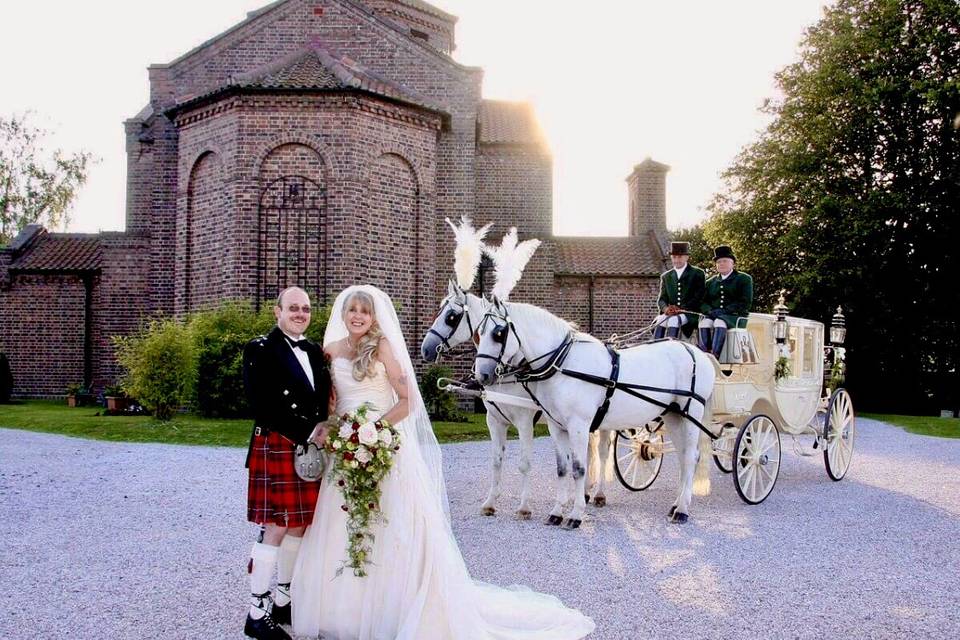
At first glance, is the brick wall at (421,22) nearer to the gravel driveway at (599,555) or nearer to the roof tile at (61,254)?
the roof tile at (61,254)

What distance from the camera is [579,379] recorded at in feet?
23.7

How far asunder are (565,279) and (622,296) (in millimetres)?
1827

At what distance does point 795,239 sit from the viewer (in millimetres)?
23781

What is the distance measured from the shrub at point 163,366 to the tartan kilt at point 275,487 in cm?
1182

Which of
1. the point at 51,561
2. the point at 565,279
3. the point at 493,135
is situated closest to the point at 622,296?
the point at 565,279

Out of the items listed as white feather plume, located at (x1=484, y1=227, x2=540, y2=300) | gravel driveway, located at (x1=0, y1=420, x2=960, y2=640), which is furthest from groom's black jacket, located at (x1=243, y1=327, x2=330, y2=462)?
white feather plume, located at (x1=484, y1=227, x2=540, y2=300)

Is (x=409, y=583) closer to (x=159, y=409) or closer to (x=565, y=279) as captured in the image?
(x=159, y=409)

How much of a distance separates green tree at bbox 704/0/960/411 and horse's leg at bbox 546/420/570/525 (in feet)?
59.5

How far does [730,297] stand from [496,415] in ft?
10.9

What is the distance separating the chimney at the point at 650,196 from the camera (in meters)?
26.3

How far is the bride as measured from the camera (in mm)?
3975

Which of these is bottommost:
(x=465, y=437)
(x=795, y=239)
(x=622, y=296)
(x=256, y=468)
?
(x=465, y=437)

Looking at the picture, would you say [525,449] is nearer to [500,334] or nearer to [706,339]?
[500,334]

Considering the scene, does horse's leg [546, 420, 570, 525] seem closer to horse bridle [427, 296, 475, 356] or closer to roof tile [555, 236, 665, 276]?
horse bridle [427, 296, 475, 356]
